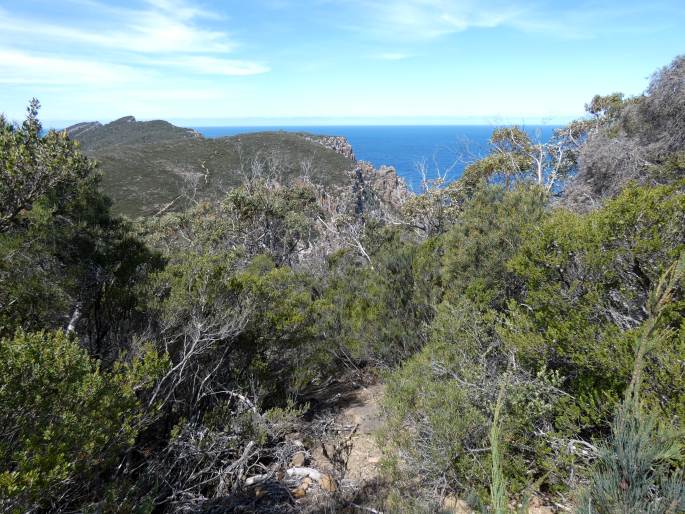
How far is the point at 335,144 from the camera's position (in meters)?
74.8

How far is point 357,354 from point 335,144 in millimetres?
68214

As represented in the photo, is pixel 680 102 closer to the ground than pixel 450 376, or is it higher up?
higher up

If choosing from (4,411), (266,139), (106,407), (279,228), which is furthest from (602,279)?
(266,139)

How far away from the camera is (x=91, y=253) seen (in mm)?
7023

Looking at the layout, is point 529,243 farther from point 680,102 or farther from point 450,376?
point 680,102

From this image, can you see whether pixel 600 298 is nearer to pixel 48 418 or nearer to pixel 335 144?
pixel 48 418

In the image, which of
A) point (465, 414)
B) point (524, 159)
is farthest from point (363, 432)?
point (524, 159)

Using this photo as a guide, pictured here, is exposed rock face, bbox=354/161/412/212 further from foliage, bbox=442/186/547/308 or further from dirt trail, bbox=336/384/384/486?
foliage, bbox=442/186/547/308

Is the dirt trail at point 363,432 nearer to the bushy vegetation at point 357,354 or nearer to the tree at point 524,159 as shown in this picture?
the bushy vegetation at point 357,354

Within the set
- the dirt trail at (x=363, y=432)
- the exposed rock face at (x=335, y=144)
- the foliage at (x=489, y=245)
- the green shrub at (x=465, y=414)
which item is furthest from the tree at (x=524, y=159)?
the exposed rock face at (x=335, y=144)

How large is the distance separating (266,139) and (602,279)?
6532cm

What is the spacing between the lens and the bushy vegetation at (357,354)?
3303 millimetres

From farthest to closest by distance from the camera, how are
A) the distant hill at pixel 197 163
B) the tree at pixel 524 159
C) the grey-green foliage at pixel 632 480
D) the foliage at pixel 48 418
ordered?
1. the distant hill at pixel 197 163
2. the tree at pixel 524 159
3. the foliage at pixel 48 418
4. the grey-green foliage at pixel 632 480

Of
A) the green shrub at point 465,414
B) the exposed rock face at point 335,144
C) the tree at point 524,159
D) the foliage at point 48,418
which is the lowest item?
the green shrub at point 465,414
